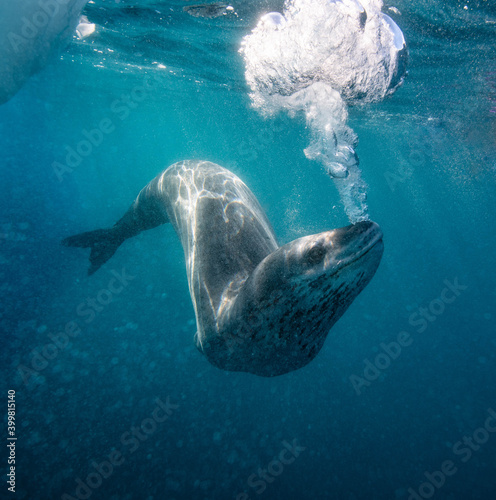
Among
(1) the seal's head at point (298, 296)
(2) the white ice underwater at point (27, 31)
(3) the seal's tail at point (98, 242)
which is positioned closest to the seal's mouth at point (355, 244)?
(1) the seal's head at point (298, 296)

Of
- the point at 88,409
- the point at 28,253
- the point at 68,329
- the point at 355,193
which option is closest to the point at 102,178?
the point at 28,253

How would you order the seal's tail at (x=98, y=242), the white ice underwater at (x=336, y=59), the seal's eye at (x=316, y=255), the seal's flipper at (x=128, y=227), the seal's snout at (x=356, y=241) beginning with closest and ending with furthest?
the seal's snout at (x=356, y=241)
the seal's eye at (x=316, y=255)
the seal's flipper at (x=128, y=227)
the white ice underwater at (x=336, y=59)
the seal's tail at (x=98, y=242)

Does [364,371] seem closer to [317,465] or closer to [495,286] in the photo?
[317,465]

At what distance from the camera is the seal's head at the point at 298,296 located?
200 centimetres

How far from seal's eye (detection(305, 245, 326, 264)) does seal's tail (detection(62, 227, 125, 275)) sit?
6118 mm

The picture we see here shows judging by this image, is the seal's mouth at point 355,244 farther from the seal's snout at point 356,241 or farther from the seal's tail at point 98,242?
the seal's tail at point 98,242

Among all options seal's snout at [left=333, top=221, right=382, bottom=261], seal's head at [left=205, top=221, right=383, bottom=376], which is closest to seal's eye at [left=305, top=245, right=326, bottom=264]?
seal's head at [left=205, top=221, right=383, bottom=376]

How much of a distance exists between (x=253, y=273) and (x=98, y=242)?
6059mm

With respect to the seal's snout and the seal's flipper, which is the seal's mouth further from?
the seal's flipper

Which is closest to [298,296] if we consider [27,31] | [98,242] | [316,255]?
[316,255]

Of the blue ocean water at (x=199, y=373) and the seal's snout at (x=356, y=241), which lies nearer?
the seal's snout at (x=356, y=241)

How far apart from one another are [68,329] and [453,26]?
13.2 metres

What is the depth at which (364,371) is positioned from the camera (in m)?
10.5

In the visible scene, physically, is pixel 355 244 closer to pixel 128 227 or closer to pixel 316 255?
pixel 316 255
